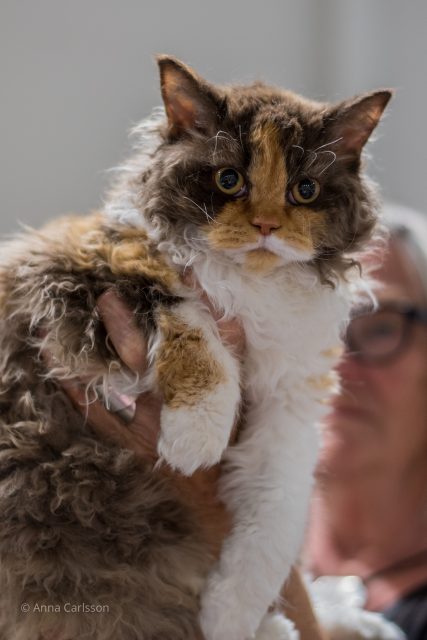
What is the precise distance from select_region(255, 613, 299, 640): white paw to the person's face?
0.81m

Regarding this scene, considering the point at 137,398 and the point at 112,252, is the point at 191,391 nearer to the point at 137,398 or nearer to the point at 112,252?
the point at 137,398

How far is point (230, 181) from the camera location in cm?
125

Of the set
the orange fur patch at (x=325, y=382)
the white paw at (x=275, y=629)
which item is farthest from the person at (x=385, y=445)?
the white paw at (x=275, y=629)

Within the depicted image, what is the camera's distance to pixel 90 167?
2916mm

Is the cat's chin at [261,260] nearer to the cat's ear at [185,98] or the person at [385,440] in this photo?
the cat's ear at [185,98]

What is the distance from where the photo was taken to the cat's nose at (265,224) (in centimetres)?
121

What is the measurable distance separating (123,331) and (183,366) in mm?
157

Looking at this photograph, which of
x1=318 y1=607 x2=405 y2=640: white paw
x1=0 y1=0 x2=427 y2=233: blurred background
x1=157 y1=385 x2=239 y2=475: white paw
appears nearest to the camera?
x1=157 y1=385 x2=239 y2=475: white paw

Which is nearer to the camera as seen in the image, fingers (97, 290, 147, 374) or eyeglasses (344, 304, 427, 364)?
fingers (97, 290, 147, 374)

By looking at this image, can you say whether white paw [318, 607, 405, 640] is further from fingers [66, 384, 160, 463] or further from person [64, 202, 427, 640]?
fingers [66, 384, 160, 463]

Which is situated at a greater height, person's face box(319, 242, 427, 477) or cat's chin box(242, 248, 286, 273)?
cat's chin box(242, 248, 286, 273)

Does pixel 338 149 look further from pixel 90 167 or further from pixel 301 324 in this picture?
pixel 90 167

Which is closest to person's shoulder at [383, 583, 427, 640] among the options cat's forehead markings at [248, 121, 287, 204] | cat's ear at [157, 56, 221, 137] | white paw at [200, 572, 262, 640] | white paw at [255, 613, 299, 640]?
white paw at [255, 613, 299, 640]

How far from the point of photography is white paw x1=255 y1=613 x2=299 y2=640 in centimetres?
135
